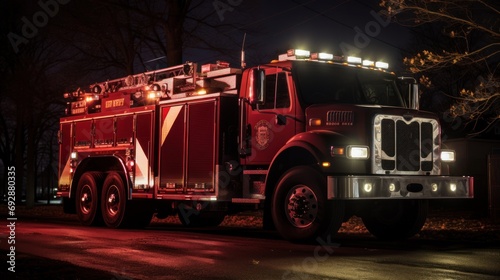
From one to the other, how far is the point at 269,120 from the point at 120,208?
514 cm

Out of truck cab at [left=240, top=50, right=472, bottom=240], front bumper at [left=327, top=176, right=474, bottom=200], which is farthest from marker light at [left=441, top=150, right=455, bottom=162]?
front bumper at [left=327, top=176, right=474, bottom=200]

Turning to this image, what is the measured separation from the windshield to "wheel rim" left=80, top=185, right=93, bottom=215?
7.15 meters

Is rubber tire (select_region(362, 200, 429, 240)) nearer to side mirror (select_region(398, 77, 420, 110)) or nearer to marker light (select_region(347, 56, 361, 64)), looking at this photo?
side mirror (select_region(398, 77, 420, 110))

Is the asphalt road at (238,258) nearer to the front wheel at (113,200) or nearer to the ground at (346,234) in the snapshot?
Answer: the ground at (346,234)

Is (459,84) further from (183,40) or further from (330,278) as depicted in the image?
(330,278)

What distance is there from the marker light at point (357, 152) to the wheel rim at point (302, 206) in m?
0.85

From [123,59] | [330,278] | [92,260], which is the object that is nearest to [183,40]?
[123,59]

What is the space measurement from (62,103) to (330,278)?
854 inches

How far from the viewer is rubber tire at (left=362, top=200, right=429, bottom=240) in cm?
1323

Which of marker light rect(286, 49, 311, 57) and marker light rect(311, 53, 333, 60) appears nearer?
marker light rect(286, 49, 311, 57)

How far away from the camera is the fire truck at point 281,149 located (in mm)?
11727

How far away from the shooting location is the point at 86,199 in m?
17.9

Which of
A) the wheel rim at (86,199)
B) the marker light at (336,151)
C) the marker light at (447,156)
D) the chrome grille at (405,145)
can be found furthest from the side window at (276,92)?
the wheel rim at (86,199)

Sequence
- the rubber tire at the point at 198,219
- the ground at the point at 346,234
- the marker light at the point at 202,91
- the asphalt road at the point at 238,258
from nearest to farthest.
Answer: the ground at the point at 346,234, the asphalt road at the point at 238,258, the marker light at the point at 202,91, the rubber tire at the point at 198,219
